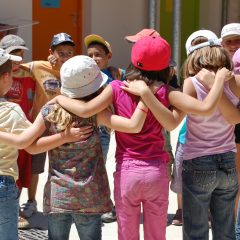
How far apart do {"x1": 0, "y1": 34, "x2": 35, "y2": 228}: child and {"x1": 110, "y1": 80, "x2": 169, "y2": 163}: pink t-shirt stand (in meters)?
1.58

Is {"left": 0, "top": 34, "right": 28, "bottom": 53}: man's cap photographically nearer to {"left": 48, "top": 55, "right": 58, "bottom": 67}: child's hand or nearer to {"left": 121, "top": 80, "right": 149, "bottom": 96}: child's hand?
{"left": 48, "top": 55, "right": 58, "bottom": 67}: child's hand

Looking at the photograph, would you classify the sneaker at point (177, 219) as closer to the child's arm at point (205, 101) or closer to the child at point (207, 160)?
the child at point (207, 160)

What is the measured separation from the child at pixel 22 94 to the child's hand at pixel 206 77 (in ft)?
6.03

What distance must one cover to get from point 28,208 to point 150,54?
2.36m

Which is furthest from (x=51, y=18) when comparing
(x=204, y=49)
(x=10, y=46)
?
(x=204, y=49)

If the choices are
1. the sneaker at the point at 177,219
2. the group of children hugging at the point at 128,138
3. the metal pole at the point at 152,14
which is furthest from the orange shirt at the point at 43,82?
the metal pole at the point at 152,14

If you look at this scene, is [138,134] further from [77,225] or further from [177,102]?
[77,225]

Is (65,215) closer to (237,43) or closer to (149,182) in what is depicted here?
(149,182)

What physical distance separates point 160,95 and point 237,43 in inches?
72.4

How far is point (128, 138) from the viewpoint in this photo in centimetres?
341

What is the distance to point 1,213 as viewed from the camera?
3.25m

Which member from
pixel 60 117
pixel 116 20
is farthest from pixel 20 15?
pixel 60 117

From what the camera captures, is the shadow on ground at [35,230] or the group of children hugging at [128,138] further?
the shadow on ground at [35,230]

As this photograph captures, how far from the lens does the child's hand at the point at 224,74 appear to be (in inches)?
133
